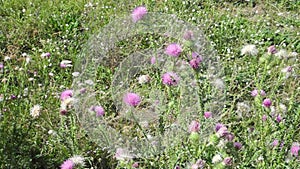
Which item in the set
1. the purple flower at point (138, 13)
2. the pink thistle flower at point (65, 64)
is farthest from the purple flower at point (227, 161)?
the pink thistle flower at point (65, 64)

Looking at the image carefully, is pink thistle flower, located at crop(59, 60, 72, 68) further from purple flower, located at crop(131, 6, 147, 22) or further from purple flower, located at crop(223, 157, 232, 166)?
purple flower, located at crop(223, 157, 232, 166)

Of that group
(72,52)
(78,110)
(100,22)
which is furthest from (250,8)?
(78,110)

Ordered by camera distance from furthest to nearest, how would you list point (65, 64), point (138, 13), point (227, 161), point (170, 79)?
point (65, 64)
point (138, 13)
point (170, 79)
point (227, 161)

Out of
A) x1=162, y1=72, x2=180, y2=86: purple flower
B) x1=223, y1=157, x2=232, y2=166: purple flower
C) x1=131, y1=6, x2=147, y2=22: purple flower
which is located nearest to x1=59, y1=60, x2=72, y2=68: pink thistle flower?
x1=131, y1=6, x2=147, y2=22: purple flower

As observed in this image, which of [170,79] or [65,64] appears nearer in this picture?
[170,79]

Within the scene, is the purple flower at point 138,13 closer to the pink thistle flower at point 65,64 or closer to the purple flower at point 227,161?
the pink thistle flower at point 65,64

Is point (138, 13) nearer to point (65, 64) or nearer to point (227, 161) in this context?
point (65, 64)

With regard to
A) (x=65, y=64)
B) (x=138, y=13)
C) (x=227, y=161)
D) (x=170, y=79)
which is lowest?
(x=227, y=161)

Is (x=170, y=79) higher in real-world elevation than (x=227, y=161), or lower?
higher

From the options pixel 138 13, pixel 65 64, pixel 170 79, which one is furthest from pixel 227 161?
pixel 65 64

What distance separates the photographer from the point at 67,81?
2.55 m

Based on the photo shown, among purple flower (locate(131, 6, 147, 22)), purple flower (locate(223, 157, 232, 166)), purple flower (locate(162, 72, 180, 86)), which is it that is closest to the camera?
purple flower (locate(223, 157, 232, 166))

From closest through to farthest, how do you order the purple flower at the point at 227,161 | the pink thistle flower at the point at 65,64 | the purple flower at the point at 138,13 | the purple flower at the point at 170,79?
the purple flower at the point at 227,161 < the purple flower at the point at 170,79 < the purple flower at the point at 138,13 < the pink thistle flower at the point at 65,64

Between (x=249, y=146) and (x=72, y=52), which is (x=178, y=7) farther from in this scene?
(x=249, y=146)
